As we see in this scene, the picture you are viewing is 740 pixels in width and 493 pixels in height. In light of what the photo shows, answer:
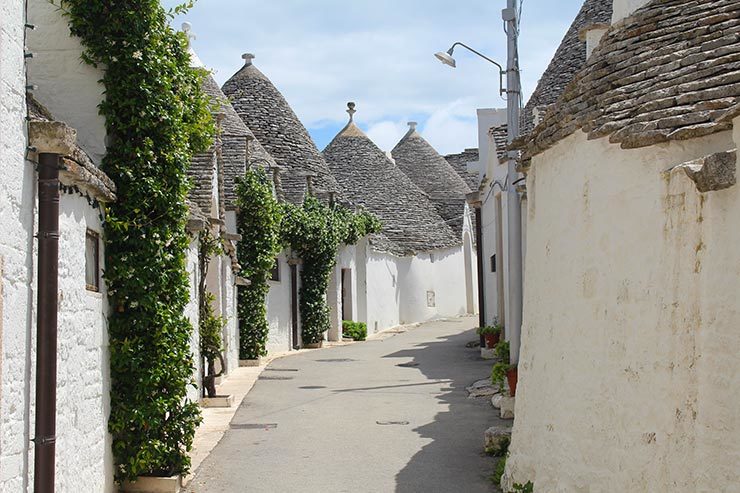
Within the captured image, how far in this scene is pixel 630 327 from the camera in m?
6.68

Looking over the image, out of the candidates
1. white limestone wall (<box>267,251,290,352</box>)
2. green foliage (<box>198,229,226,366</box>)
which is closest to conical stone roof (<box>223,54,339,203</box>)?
white limestone wall (<box>267,251,290,352</box>)

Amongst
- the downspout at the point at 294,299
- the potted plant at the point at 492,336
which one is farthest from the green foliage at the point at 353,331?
the potted plant at the point at 492,336

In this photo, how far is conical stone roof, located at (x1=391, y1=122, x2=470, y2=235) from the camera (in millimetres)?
46031

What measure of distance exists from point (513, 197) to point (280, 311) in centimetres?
1385

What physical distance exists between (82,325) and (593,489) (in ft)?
13.7

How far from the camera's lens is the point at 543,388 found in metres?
8.15

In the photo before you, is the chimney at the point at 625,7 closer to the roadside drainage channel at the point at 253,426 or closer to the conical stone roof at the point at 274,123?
the roadside drainage channel at the point at 253,426

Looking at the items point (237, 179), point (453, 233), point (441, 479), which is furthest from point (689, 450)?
point (453, 233)

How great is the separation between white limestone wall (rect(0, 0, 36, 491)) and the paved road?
11.3 ft

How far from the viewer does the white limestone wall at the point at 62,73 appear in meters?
8.99

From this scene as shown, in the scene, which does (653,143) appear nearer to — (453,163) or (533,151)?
(533,151)

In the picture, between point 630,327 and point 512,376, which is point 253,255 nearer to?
point 512,376

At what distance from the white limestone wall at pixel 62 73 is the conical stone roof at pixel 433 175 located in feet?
120

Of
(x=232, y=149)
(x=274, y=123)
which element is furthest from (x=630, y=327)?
(x=274, y=123)
